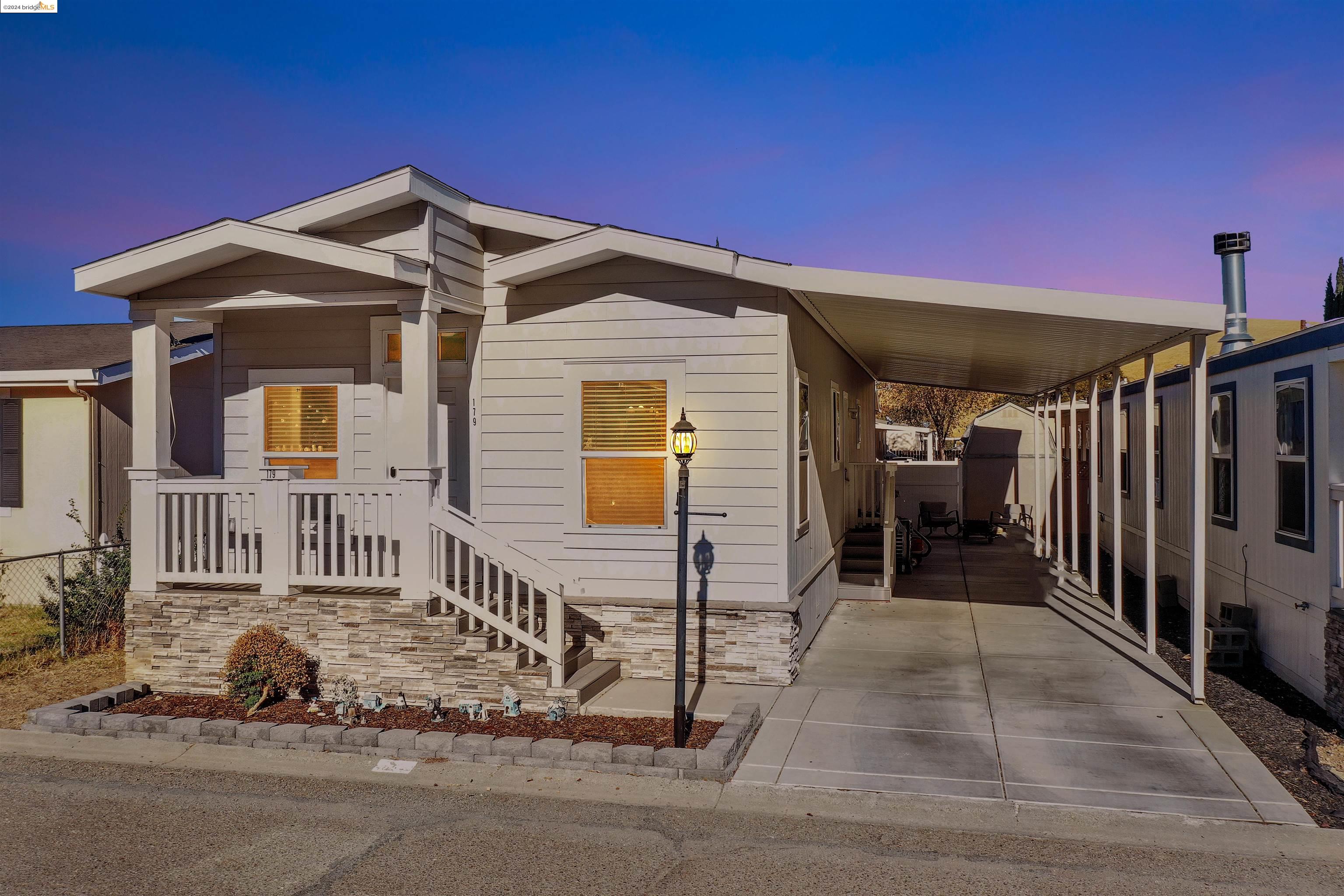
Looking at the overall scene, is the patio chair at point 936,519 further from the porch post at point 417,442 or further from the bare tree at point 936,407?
the bare tree at point 936,407

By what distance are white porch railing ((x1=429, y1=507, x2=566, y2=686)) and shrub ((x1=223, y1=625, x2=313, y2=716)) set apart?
4.04ft

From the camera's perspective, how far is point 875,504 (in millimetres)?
14328

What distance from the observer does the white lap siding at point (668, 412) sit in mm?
7688

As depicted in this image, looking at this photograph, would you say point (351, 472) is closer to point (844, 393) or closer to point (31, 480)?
point (31, 480)

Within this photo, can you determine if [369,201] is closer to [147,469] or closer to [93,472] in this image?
[147,469]

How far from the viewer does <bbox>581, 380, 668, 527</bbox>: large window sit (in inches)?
312

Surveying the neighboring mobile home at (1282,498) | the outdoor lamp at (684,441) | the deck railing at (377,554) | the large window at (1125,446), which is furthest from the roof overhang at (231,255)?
the large window at (1125,446)

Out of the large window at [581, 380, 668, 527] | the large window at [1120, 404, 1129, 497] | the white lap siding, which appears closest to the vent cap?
the large window at [1120, 404, 1129, 497]

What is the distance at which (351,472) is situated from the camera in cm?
873

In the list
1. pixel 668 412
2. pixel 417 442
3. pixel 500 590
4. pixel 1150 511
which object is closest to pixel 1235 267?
pixel 1150 511

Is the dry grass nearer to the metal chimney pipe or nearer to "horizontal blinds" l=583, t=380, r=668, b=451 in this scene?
"horizontal blinds" l=583, t=380, r=668, b=451

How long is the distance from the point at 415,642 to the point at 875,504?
29.2ft

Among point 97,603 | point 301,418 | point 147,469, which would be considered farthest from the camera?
point 97,603

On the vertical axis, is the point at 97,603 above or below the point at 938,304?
below
